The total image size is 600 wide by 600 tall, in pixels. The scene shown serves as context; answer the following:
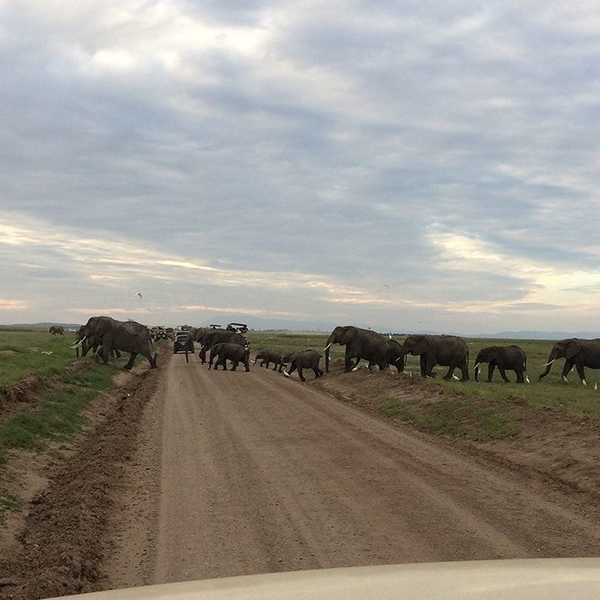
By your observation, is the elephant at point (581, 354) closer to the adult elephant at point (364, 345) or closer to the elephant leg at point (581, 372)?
the elephant leg at point (581, 372)

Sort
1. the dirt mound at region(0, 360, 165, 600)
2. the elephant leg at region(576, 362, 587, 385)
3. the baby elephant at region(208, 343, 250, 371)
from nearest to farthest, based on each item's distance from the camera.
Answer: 1. the dirt mound at region(0, 360, 165, 600)
2. the elephant leg at region(576, 362, 587, 385)
3. the baby elephant at region(208, 343, 250, 371)

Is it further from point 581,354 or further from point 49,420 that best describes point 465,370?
point 49,420

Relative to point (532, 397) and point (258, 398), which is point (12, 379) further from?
point (532, 397)

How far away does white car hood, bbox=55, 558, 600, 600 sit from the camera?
2885 mm

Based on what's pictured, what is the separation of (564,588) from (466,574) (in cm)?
47

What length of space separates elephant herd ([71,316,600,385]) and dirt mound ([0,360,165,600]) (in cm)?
1886

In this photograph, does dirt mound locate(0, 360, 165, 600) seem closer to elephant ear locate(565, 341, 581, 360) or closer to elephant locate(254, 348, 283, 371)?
elephant ear locate(565, 341, 581, 360)

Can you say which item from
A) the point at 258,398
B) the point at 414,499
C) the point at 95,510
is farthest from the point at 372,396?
the point at 95,510

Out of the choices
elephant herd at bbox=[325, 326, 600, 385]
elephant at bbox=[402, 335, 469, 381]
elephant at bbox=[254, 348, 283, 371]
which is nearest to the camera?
elephant herd at bbox=[325, 326, 600, 385]

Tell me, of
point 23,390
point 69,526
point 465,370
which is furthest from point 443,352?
point 69,526

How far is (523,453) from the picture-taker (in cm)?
1365

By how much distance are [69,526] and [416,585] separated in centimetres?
651

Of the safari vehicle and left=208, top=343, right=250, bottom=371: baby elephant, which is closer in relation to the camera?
left=208, top=343, right=250, bottom=371: baby elephant

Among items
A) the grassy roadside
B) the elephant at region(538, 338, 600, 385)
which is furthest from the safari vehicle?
the elephant at region(538, 338, 600, 385)
